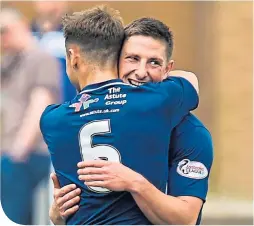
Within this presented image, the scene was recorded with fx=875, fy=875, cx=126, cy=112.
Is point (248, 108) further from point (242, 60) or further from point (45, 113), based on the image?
point (45, 113)

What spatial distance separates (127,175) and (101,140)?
7.0 inches

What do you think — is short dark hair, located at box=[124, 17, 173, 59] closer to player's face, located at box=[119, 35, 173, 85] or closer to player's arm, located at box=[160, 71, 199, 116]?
player's face, located at box=[119, 35, 173, 85]

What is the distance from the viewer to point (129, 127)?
11.1ft

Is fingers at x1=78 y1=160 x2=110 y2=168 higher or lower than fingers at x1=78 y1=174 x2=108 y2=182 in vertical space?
higher

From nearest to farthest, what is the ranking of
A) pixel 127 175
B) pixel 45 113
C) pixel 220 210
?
pixel 127 175
pixel 45 113
pixel 220 210

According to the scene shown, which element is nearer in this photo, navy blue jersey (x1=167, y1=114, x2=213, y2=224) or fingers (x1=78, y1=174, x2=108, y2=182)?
fingers (x1=78, y1=174, x2=108, y2=182)

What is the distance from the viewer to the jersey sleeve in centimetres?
351

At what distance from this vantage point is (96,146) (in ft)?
11.3

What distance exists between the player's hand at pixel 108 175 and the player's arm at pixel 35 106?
3005mm

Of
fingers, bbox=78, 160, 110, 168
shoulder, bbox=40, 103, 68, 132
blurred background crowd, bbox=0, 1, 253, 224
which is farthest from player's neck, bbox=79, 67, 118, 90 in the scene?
blurred background crowd, bbox=0, 1, 253, 224

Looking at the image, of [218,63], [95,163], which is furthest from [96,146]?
[218,63]

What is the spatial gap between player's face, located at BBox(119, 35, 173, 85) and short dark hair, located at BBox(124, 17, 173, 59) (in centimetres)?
2

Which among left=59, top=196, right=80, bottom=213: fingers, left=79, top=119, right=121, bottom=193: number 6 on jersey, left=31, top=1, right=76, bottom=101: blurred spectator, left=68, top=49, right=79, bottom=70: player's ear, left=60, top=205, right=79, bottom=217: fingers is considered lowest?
left=60, top=205, right=79, bottom=217: fingers

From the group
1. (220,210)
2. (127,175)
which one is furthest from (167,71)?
(220,210)
